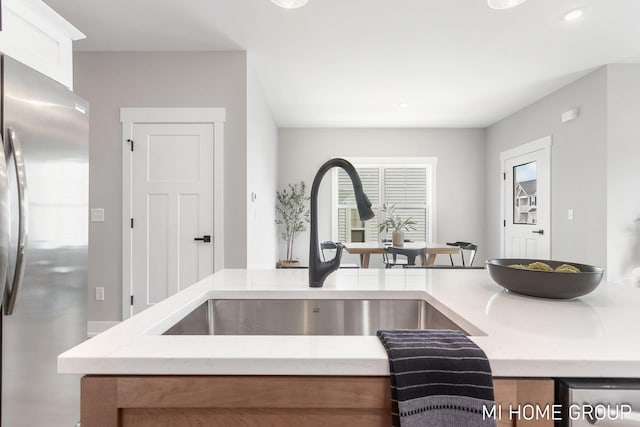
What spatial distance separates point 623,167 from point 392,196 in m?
3.28

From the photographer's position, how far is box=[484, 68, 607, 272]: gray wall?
351 centimetres

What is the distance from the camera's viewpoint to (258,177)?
3.94 metres

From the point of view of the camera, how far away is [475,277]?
1310mm

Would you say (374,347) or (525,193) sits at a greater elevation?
(525,193)

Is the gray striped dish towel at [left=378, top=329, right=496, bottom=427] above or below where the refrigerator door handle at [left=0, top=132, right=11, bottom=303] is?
below

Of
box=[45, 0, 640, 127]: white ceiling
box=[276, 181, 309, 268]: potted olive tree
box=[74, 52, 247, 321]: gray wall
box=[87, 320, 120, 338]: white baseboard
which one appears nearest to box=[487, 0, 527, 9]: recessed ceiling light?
box=[45, 0, 640, 127]: white ceiling

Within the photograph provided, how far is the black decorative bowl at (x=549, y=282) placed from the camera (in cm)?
88

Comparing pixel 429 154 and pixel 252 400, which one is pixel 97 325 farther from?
pixel 429 154

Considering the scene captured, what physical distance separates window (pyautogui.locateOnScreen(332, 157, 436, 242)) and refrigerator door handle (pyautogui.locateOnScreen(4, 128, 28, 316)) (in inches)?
200

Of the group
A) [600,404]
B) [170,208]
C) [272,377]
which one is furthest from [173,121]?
[600,404]

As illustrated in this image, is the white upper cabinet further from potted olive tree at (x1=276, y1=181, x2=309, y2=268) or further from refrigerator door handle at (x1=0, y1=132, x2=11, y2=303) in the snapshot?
potted olive tree at (x1=276, y1=181, x2=309, y2=268)

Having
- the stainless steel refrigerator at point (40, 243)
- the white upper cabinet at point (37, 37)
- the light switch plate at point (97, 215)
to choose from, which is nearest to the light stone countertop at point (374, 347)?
the stainless steel refrigerator at point (40, 243)

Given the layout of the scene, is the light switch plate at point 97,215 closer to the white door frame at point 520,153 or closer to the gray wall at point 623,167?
the gray wall at point 623,167

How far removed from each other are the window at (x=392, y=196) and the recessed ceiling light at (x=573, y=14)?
356cm
